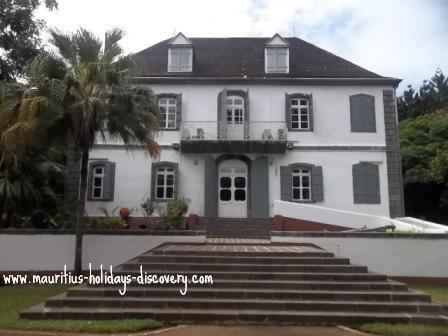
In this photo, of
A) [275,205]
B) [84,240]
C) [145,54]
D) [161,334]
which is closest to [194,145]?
[275,205]

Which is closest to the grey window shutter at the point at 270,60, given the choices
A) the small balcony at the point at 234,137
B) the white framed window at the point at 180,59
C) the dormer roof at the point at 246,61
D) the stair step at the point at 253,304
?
the dormer roof at the point at 246,61

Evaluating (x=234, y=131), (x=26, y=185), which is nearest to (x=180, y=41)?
(x=234, y=131)

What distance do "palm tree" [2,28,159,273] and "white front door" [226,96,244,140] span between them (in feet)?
23.2

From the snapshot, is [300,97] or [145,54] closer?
[300,97]

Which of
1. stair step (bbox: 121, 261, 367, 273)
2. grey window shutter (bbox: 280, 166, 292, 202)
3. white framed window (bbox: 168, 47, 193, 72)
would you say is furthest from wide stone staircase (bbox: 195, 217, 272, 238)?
stair step (bbox: 121, 261, 367, 273)

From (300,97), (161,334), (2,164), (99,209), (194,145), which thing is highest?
(300,97)

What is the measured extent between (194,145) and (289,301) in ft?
37.4

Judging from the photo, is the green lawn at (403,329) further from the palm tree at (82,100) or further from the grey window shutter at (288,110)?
the grey window shutter at (288,110)

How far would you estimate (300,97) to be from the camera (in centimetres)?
1927

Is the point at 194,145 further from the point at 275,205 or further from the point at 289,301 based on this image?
the point at 289,301

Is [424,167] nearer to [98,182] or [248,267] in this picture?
[98,182]

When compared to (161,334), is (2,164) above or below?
above

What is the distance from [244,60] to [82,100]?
1173cm

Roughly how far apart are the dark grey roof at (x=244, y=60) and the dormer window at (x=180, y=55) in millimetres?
373
